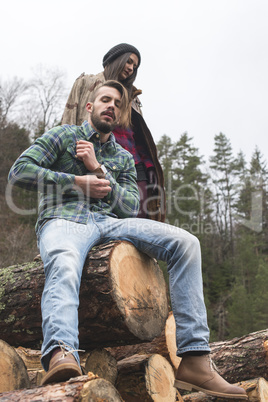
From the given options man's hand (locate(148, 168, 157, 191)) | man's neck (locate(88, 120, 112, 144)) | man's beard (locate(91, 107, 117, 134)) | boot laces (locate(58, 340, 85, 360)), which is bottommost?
boot laces (locate(58, 340, 85, 360))

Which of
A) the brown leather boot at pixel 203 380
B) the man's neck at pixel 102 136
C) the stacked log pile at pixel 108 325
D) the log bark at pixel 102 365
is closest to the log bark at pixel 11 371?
the stacked log pile at pixel 108 325

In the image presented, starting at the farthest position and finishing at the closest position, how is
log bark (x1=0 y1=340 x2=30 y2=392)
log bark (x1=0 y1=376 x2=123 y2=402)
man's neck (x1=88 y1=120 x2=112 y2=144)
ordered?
man's neck (x1=88 y1=120 x2=112 y2=144)
log bark (x1=0 y1=340 x2=30 y2=392)
log bark (x1=0 y1=376 x2=123 y2=402)

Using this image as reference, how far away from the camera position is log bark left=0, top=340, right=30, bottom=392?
88.7 inches

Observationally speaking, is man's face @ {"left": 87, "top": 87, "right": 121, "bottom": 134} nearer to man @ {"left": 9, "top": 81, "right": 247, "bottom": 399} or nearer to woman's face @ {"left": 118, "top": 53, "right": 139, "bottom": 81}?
man @ {"left": 9, "top": 81, "right": 247, "bottom": 399}

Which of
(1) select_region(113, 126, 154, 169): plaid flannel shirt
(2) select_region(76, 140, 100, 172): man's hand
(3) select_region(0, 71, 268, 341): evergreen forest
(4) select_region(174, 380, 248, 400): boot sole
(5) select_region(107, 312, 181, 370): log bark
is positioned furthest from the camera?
(3) select_region(0, 71, 268, 341): evergreen forest

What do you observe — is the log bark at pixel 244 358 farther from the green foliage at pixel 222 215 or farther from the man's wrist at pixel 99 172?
the green foliage at pixel 222 215

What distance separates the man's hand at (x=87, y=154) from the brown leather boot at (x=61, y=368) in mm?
1279

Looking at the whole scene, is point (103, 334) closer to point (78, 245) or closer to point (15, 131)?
point (78, 245)

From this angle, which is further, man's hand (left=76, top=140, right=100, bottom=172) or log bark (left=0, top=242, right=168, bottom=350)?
man's hand (left=76, top=140, right=100, bottom=172)

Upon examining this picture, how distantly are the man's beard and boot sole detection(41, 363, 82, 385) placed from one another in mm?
1668

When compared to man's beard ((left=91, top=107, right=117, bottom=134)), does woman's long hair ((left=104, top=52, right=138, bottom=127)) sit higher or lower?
higher

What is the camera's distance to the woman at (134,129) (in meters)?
3.76

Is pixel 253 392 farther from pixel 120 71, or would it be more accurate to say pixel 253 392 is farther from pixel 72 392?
pixel 120 71

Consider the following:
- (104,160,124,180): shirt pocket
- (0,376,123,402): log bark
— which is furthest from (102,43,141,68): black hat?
(0,376,123,402): log bark
